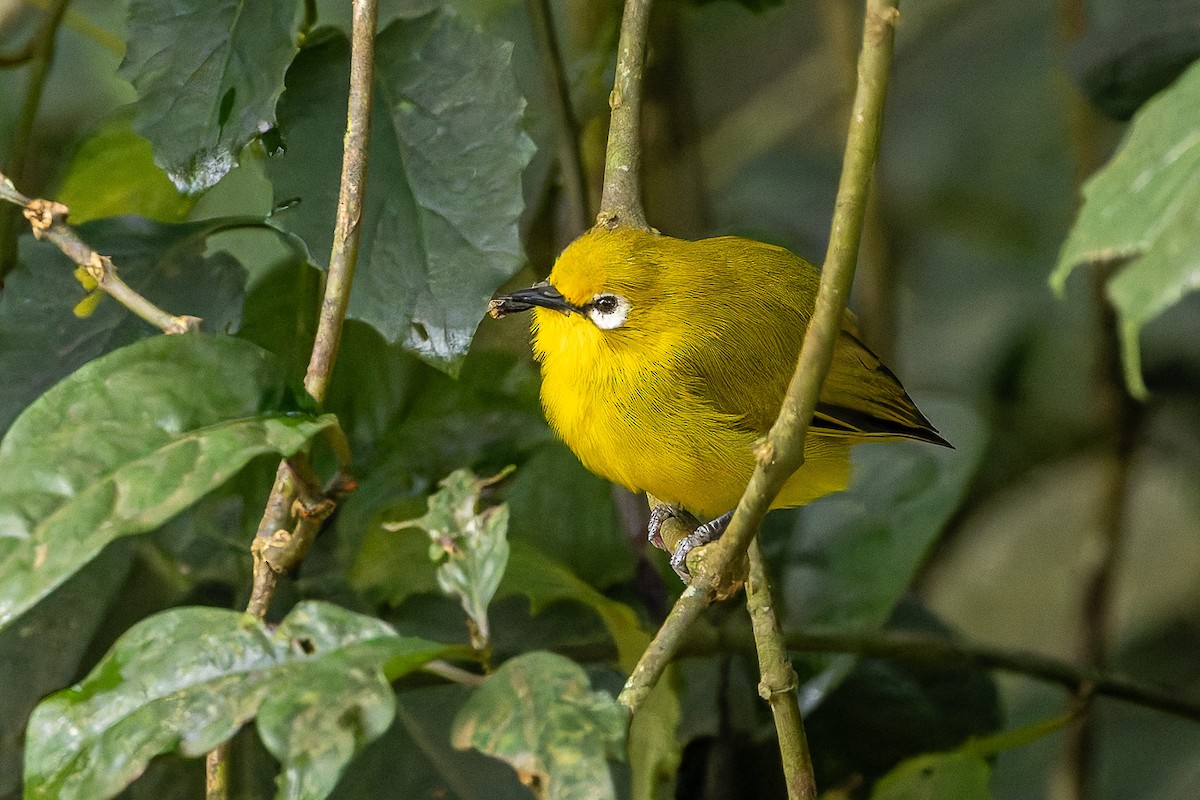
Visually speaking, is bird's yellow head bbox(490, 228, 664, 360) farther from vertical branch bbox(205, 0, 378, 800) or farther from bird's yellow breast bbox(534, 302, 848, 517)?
vertical branch bbox(205, 0, 378, 800)

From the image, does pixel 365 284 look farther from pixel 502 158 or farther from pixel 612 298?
pixel 612 298

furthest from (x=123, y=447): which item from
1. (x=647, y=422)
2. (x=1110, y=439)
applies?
(x=1110, y=439)

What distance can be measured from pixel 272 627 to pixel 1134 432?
2145mm

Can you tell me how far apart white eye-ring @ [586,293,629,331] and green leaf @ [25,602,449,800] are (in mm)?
779

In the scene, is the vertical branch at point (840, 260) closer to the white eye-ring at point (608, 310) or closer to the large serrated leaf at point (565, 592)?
the large serrated leaf at point (565, 592)

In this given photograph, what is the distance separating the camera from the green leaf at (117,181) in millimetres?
1765

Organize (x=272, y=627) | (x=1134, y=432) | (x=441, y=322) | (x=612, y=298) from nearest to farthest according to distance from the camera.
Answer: (x=272, y=627) → (x=441, y=322) → (x=612, y=298) → (x=1134, y=432)

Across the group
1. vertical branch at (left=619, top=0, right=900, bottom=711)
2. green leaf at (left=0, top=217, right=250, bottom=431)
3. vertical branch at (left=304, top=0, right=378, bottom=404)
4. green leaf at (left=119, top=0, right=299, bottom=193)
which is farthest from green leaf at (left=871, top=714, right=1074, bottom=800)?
green leaf at (left=119, top=0, right=299, bottom=193)

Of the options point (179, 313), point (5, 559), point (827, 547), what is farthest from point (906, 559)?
point (5, 559)

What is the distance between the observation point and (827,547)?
6.79 ft

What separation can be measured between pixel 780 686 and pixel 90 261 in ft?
2.79

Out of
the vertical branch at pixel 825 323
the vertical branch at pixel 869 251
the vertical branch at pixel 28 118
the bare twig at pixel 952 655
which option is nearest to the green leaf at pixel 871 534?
the bare twig at pixel 952 655

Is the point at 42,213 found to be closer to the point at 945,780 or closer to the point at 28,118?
the point at 28,118

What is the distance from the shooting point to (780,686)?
1320 millimetres
